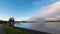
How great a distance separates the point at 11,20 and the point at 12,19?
732 millimetres

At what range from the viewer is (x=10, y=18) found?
195ft

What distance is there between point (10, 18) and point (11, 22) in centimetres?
206

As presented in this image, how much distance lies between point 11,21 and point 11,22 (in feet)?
1.51

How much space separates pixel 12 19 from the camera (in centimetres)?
5919

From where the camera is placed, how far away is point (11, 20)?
58.8 meters

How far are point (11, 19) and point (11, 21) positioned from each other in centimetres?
112

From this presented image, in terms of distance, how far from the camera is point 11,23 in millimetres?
58312

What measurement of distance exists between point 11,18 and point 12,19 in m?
0.81

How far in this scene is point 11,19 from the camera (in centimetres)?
5919

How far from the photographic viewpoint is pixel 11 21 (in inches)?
2303

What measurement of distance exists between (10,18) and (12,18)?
35.4 inches

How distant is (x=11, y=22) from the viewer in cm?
5859

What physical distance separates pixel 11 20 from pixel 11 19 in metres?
0.62
